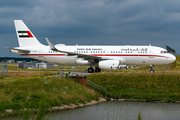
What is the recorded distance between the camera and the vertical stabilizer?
4416 centimetres

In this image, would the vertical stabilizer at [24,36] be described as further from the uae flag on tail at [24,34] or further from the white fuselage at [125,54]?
the white fuselage at [125,54]

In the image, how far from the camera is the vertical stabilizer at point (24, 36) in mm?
44156

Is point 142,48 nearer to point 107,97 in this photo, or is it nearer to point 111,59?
point 111,59

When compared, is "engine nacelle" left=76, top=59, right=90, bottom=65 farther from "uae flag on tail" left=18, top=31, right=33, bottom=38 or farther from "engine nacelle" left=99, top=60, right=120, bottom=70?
"uae flag on tail" left=18, top=31, right=33, bottom=38

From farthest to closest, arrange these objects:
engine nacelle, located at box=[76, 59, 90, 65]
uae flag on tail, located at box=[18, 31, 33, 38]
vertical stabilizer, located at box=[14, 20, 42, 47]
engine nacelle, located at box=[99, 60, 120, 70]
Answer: uae flag on tail, located at box=[18, 31, 33, 38]
vertical stabilizer, located at box=[14, 20, 42, 47]
engine nacelle, located at box=[76, 59, 90, 65]
engine nacelle, located at box=[99, 60, 120, 70]

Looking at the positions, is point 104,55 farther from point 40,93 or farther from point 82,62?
point 40,93

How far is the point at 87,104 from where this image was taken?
25922 mm

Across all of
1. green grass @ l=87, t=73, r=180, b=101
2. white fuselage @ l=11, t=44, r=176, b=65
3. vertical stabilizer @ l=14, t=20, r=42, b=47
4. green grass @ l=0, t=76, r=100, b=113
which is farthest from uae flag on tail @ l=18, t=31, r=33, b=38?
green grass @ l=0, t=76, r=100, b=113

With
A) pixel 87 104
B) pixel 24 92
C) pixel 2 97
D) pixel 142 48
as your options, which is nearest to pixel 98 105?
pixel 87 104

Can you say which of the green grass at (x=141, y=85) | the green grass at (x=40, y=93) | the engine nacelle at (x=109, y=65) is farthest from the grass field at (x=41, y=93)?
the engine nacelle at (x=109, y=65)

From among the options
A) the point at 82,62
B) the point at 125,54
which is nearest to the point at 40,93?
the point at 82,62

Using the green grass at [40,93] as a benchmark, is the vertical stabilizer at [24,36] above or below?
above

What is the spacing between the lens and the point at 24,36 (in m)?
44.3

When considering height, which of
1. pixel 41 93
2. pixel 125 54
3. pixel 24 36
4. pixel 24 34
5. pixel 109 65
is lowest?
pixel 41 93
